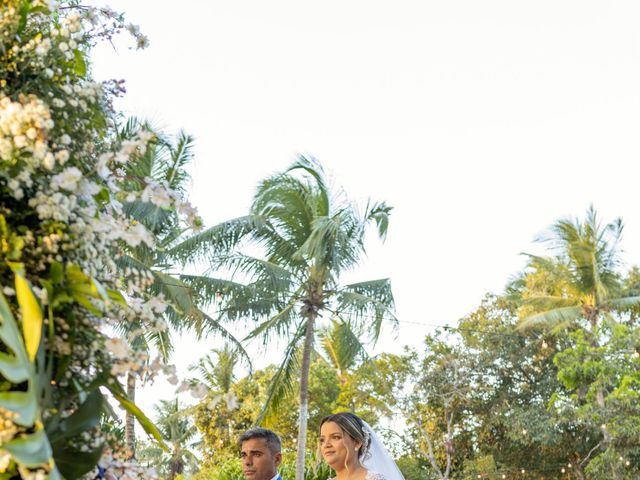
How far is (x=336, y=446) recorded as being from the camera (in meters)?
5.59

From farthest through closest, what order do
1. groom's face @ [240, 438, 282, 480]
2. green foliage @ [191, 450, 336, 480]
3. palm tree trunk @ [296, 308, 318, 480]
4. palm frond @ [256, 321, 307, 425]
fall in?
palm frond @ [256, 321, 307, 425], palm tree trunk @ [296, 308, 318, 480], green foliage @ [191, 450, 336, 480], groom's face @ [240, 438, 282, 480]

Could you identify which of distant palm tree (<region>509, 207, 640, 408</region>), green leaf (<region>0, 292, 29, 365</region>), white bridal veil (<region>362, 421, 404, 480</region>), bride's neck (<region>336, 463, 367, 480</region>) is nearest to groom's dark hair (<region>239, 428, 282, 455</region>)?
bride's neck (<region>336, 463, 367, 480</region>)

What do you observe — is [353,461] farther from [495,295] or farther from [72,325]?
[495,295]

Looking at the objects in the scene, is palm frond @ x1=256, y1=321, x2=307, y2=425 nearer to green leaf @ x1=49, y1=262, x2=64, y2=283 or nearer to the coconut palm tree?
the coconut palm tree

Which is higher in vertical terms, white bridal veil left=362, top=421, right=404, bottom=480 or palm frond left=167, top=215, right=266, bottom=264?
palm frond left=167, top=215, right=266, bottom=264

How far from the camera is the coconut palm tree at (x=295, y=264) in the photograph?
70.2 ft

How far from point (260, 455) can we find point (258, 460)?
0.03 meters

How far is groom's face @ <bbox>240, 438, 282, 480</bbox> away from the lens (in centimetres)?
551

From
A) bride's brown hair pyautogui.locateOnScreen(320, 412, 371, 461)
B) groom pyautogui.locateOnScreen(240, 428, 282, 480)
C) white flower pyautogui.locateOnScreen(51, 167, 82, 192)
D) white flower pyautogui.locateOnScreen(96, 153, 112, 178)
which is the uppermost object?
white flower pyautogui.locateOnScreen(96, 153, 112, 178)

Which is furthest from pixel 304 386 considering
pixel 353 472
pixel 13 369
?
pixel 13 369

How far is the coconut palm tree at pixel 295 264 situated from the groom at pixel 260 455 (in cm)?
1523

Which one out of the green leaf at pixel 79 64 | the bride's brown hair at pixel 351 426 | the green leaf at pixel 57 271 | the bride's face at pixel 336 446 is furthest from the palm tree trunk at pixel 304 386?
the green leaf at pixel 57 271

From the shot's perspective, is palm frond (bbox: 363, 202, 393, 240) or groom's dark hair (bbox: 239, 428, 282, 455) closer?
groom's dark hair (bbox: 239, 428, 282, 455)

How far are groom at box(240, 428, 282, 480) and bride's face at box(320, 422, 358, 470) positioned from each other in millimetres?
284
